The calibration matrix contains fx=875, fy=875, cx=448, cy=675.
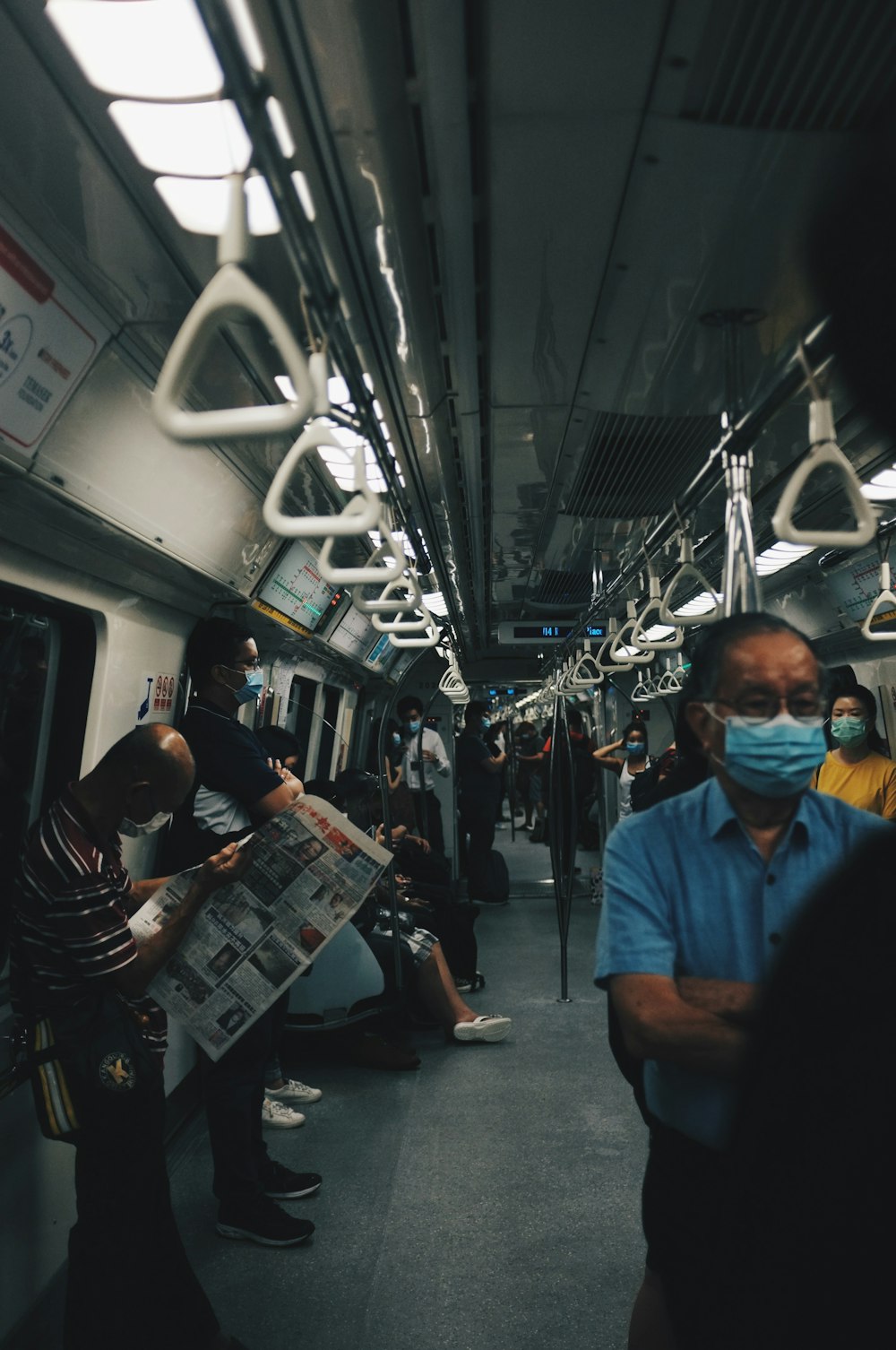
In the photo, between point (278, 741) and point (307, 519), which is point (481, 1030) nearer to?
point (278, 741)

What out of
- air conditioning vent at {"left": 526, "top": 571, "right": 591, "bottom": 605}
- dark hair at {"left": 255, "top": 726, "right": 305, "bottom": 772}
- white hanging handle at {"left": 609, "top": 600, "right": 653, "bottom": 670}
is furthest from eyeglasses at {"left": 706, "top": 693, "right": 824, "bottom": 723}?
air conditioning vent at {"left": 526, "top": 571, "right": 591, "bottom": 605}

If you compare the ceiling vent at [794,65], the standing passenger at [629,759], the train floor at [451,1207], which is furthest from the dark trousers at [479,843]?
the ceiling vent at [794,65]

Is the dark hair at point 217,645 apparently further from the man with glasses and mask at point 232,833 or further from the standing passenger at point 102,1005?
the standing passenger at point 102,1005

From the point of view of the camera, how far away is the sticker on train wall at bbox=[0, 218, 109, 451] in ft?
7.19

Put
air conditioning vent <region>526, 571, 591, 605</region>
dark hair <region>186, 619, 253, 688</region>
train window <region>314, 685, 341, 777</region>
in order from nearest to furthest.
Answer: dark hair <region>186, 619, 253, 688</region>
air conditioning vent <region>526, 571, 591, 605</region>
train window <region>314, 685, 341, 777</region>

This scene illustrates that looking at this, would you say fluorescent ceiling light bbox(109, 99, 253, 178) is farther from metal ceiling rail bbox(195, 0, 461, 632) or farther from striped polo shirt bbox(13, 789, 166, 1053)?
striped polo shirt bbox(13, 789, 166, 1053)

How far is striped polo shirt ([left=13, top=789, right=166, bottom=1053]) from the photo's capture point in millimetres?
2203

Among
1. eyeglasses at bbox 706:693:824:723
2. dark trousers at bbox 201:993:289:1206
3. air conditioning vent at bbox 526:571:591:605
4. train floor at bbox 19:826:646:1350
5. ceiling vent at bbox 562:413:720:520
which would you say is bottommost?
train floor at bbox 19:826:646:1350

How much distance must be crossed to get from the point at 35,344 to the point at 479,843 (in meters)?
8.24

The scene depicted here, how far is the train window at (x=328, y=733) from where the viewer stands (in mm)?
9219

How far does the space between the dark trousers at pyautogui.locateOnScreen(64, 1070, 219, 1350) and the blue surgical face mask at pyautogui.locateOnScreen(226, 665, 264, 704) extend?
1545mm

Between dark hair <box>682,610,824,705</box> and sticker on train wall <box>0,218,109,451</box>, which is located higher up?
sticker on train wall <box>0,218,109,451</box>

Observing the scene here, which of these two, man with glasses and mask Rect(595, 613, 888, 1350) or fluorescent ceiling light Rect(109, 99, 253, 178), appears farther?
fluorescent ceiling light Rect(109, 99, 253, 178)

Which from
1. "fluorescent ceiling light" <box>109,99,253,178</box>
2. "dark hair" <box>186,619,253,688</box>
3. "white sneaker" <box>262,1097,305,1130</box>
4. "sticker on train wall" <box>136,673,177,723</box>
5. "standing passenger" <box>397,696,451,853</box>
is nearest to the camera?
"fluorescent ceiling light" <box>109,99,253,178</box>
